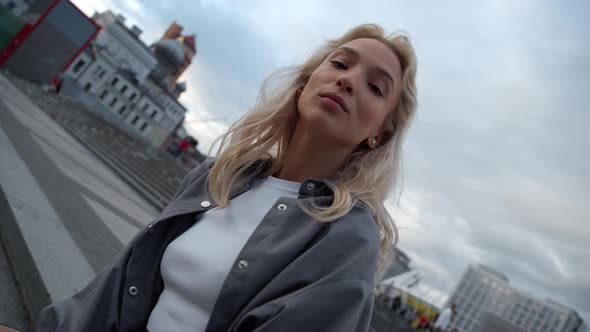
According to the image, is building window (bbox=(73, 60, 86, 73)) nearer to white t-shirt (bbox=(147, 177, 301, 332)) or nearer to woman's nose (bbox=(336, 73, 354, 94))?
white t-shirt (bbox=(147, 177, 301, 332))

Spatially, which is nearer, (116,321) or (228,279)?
(228,279)

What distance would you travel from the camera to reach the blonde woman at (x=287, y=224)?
1.24 meters

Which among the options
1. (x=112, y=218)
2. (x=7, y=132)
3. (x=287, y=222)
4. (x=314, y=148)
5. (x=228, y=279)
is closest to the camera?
(x=228, y=279)

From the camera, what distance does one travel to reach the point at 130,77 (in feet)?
214

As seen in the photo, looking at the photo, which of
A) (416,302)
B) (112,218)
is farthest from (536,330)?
(112,218)

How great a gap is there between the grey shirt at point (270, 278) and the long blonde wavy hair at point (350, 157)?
0.07 meters

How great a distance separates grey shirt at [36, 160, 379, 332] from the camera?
1146mm

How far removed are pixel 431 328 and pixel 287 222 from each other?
2251cm

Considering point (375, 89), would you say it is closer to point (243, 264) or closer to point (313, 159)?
point (313, 159)

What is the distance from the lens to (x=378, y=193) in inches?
69.5

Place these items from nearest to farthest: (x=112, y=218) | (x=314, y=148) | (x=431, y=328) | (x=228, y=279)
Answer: (x=228, y=279) < (x=314, y=148) < (x=112, y=218) < (x=431, y=328)

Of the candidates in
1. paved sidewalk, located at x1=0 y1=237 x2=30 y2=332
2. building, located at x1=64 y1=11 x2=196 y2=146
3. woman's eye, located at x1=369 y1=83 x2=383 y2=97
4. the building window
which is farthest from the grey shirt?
the building window

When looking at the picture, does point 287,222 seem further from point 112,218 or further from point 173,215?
point 112,218

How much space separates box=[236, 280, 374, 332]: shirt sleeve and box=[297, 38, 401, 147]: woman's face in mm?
709
